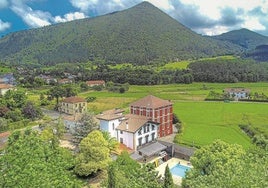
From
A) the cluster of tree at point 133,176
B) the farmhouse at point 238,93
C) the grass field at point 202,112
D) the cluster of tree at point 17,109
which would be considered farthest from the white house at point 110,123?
the farmhouse at point 238,93

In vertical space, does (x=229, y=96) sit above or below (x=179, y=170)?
above

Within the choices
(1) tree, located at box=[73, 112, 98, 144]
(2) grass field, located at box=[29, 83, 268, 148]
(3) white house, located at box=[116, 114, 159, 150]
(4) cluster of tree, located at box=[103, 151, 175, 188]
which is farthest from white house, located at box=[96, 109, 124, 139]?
(4) cluster of tree, located at box=[103, 151, 175, 188]

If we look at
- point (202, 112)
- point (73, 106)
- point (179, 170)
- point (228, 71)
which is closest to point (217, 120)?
point (202, 112)

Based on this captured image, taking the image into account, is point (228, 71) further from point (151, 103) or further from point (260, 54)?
point (151, 103)

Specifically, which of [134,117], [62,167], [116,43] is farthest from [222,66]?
[62,167]

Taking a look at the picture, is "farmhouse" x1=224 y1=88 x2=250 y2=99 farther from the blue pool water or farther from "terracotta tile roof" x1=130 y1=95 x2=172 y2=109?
the blue pool water

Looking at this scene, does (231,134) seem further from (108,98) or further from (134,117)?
(108,98)
